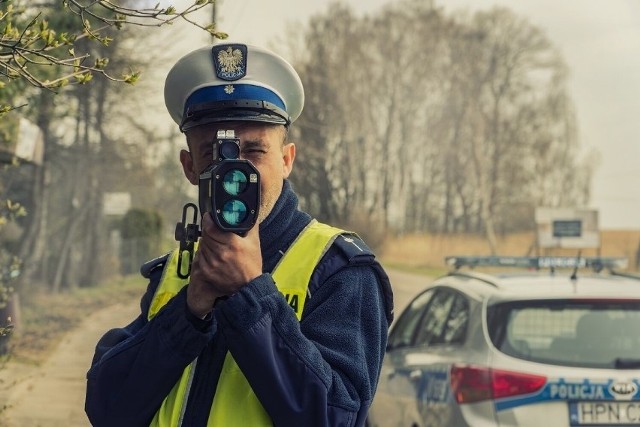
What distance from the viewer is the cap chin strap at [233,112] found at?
219cm

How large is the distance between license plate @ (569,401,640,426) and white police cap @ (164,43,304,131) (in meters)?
3.09

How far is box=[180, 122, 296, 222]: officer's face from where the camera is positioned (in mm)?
2162

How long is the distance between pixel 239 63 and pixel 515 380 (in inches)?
126

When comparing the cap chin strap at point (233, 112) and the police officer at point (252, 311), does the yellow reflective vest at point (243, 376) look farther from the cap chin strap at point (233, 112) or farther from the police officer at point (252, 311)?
the cap chin strap at point (233, 112)

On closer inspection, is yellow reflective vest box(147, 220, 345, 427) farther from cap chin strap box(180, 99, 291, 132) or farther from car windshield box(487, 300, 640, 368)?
car windshield box(487, 300, 640, 368)

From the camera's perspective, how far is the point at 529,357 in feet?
16.9

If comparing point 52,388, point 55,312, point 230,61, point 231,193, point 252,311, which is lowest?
point 55,312

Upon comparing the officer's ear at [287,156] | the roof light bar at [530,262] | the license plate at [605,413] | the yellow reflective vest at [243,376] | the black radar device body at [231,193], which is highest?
the officer's ear at [287,156]

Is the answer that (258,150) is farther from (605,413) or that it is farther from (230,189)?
(605,413)

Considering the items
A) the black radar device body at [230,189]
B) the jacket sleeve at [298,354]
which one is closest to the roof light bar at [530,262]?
the jacket sleeve at [298,354]

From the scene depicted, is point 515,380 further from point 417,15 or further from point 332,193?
point 417,15

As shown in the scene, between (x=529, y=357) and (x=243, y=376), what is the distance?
3.31m

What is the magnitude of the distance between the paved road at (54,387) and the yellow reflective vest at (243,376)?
11.6 feet

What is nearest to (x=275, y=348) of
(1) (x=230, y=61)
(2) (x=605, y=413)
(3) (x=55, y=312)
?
(1) (x=230, y=61)
